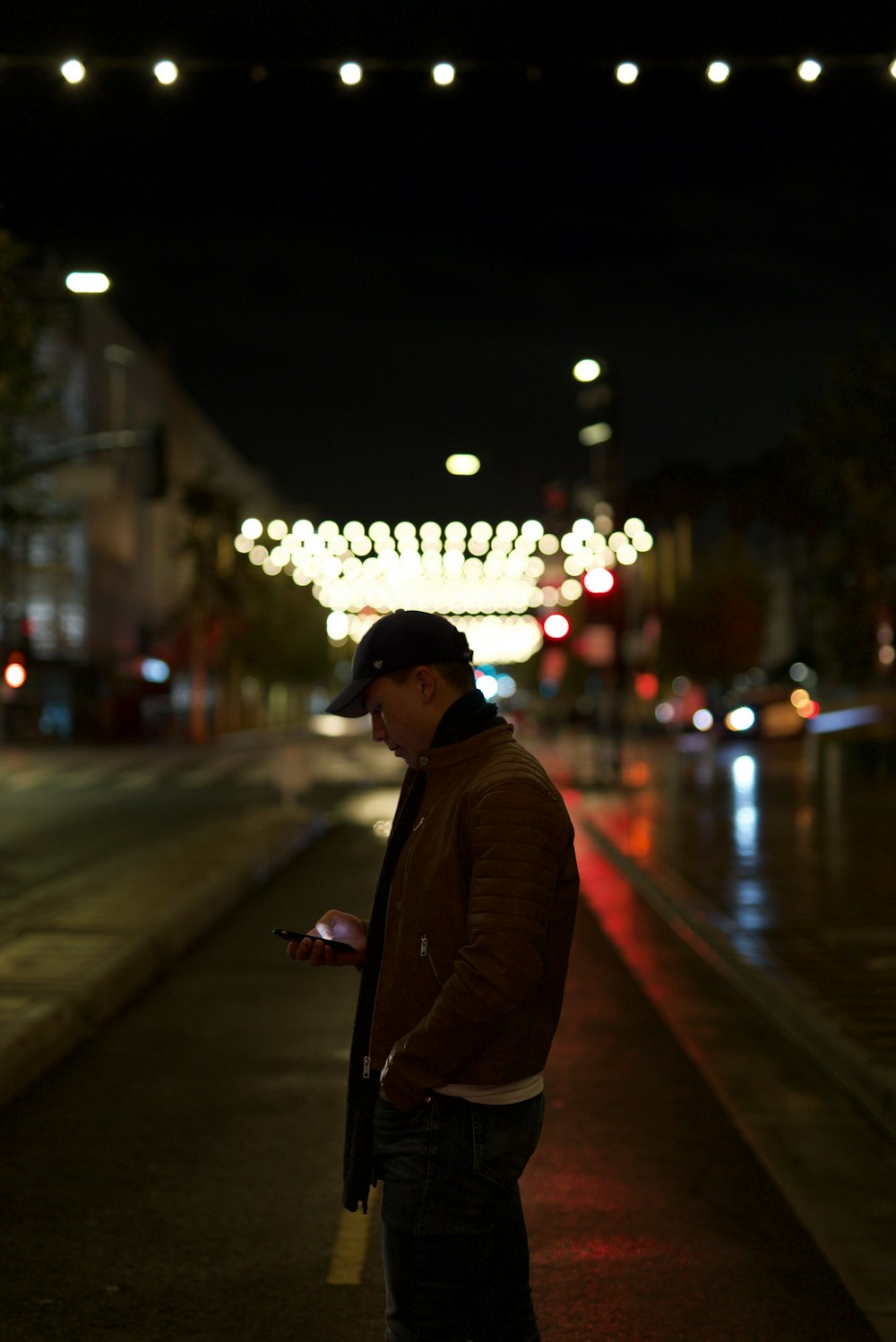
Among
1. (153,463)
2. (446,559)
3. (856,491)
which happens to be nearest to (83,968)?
(153,463)

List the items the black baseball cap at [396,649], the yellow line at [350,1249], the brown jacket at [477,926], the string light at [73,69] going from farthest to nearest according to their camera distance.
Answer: the string light at [73,69] < the yellow line at [350,1249] < the black baseball cap at [396,649] < the brown jacket at [477,926]

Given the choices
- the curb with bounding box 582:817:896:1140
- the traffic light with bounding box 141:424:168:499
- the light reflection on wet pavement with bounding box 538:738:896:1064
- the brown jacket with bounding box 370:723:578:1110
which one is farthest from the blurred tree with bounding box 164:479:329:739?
the brown jacket with bounding box 370:723:578:1110

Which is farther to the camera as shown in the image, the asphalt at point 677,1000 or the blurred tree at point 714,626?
the blurred tree at point 714,626

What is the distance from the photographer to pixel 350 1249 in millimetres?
5066

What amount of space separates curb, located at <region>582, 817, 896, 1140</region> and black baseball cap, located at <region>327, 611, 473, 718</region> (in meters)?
4.00

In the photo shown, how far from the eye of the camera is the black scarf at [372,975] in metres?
3.07

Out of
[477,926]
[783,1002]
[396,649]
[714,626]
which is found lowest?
[783,1002]

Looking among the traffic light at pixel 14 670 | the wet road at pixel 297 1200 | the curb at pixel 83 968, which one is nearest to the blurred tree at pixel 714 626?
the traffic light at pixel 14 670

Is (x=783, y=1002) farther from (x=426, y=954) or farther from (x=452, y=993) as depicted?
(x=452, y=993)

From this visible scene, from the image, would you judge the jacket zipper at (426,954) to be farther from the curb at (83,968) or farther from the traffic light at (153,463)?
the traffic light at (153,463)

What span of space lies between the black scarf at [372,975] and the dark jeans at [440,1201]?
0.03 metres

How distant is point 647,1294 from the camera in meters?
4.66

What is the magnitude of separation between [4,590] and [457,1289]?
31779 mm

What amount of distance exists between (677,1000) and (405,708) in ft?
21.6
